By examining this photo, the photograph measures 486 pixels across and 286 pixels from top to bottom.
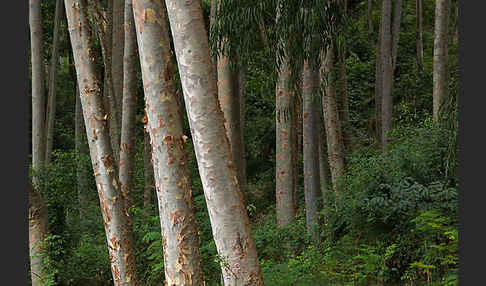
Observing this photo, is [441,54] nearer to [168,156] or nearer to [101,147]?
[101,147]

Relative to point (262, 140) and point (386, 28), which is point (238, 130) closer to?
point (386, 28)

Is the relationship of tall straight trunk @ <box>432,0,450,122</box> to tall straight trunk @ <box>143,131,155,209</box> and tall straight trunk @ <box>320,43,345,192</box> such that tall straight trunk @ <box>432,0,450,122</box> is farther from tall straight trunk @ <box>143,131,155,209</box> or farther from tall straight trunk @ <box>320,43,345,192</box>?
tall straight trunk @ <box>143,131,155,209</box>

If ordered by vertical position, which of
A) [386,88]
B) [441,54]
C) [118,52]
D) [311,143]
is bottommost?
[311,143]

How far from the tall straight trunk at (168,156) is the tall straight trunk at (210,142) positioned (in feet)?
1.43

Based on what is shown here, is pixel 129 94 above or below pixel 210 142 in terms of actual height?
above

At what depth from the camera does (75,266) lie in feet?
30.4

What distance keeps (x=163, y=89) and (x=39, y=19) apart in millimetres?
8102

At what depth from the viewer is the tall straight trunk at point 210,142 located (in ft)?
13.7

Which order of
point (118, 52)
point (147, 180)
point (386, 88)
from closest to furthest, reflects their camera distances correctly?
point (118, 52) → point (386, 88) → point (147, 180)

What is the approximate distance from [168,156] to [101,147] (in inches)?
83.8

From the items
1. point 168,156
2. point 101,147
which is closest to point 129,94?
point 101,147

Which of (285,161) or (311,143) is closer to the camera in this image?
(311,143)

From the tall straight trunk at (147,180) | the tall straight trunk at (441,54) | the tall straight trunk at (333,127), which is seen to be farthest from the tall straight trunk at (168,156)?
the tall straight trunk at (147,180)

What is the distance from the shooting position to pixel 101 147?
647 cm
